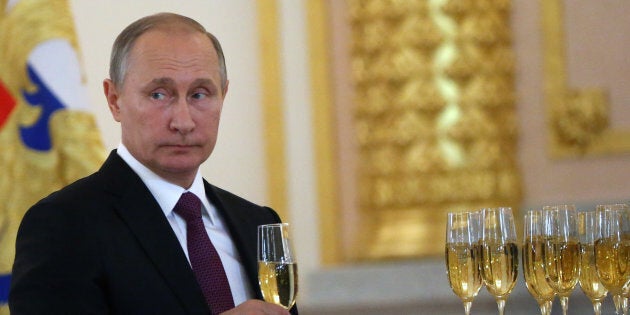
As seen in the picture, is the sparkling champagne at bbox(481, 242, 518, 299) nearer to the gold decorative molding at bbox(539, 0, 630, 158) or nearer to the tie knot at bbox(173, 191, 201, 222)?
the tie knot at bbox(173, 191, 201, 222)

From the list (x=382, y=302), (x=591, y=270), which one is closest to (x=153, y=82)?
(x=591, y=270)

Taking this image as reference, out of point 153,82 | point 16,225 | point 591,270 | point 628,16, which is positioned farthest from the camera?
point 628,16

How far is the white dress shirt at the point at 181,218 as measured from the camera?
252 centimetres

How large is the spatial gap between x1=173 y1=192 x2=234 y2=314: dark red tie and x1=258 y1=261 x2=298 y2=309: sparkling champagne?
0.22 meters

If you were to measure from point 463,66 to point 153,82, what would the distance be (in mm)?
3467

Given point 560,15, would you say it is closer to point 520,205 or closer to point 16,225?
point 520,205

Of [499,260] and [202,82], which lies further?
[202,82]

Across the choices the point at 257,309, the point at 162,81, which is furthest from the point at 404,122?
the point at 257,309

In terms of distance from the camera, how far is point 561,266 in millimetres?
2234

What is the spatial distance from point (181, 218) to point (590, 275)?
2.96 ft

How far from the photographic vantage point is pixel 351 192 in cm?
584

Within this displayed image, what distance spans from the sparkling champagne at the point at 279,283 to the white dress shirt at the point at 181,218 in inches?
11.3

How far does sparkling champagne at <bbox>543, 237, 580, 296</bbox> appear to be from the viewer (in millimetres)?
2230

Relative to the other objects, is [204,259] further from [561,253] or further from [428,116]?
[428,116]
